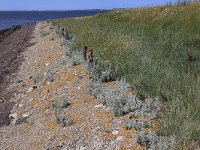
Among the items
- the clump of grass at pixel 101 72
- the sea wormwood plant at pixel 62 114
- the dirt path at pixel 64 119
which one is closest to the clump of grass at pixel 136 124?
the dirt path at pixel 64 119

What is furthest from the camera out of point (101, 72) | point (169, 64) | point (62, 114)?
point (169, 64)

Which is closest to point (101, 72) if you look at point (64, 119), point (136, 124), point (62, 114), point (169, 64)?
point (169, 64)

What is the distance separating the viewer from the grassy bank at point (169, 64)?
7.69 metres

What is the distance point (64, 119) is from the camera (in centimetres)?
1012

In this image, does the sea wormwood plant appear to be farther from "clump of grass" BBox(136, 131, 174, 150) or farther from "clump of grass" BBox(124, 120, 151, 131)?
"clump of grass" BBox(136, 131, 174, 150)

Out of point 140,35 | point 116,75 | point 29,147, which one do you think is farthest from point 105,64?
point 140,35

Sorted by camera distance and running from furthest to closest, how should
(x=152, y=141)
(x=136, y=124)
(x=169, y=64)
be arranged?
(x=169, y=64), (x=136, y=124), (x=152, y=141)

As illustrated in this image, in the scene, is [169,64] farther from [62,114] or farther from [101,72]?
[62,114]

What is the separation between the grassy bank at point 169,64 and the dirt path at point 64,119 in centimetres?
85

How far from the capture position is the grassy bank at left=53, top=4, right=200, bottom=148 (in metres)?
7.69

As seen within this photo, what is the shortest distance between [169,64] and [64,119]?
159 inches

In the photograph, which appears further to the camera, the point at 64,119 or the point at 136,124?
the point at 64,119

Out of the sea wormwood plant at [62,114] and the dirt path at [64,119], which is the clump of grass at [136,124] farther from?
the sea wormwood plant at [62,114]

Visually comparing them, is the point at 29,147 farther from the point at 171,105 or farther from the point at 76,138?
the point at 171,105
